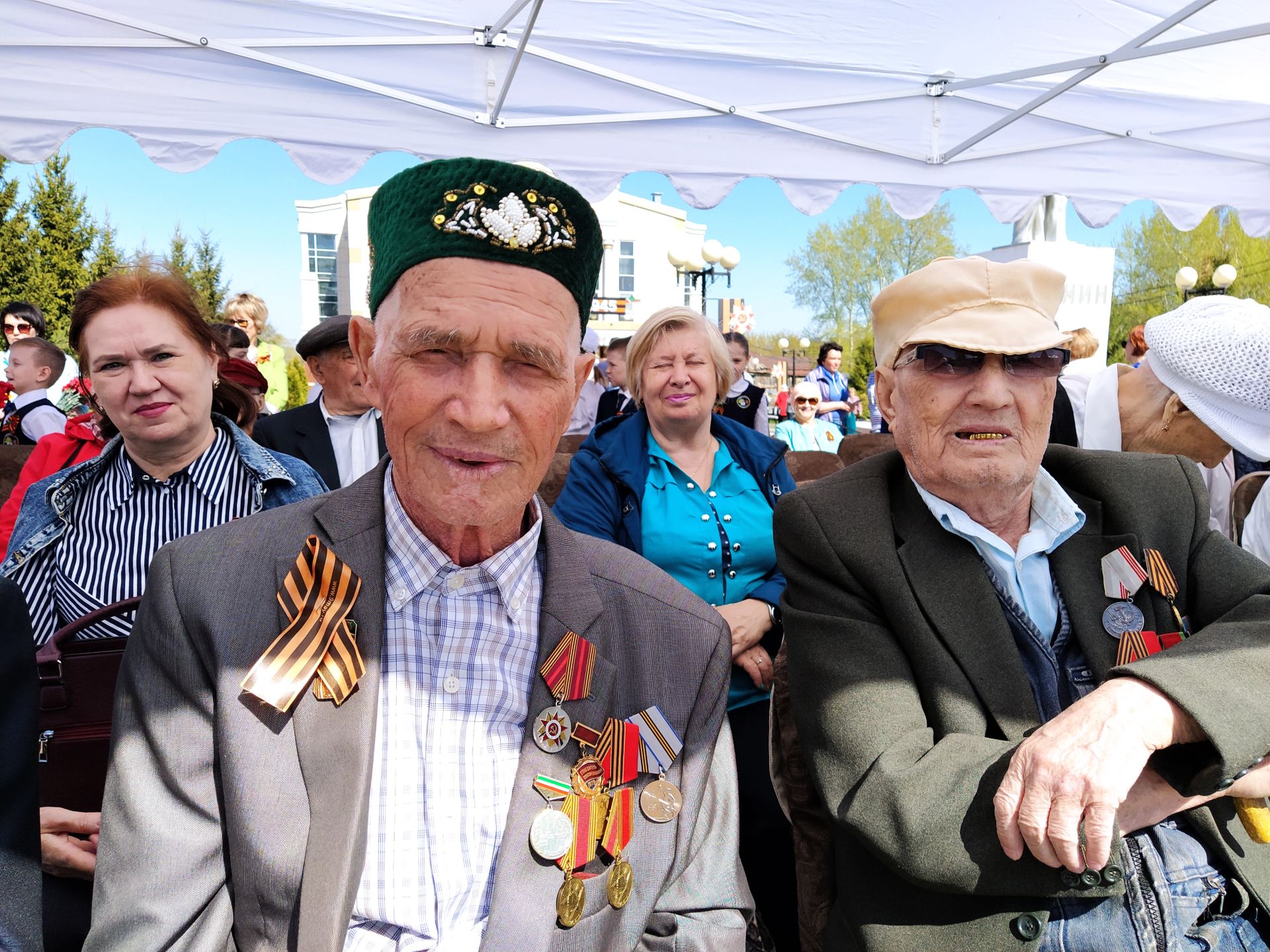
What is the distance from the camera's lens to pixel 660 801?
1.49m

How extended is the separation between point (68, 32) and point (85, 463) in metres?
2.77

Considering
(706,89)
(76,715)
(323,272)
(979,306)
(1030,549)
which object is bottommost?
(76,715)

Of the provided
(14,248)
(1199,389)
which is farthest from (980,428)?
(14,248)

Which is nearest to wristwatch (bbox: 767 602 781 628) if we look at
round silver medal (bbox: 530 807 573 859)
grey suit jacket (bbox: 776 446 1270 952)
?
grey suit jacket (bbox: 776 446 1270 952)

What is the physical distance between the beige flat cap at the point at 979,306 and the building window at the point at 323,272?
51174 mm

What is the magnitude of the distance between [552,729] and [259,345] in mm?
6495

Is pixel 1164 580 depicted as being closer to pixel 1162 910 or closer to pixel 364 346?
pixel 1162 910

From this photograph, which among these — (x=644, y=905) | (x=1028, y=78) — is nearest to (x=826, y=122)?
(x=1028, y=78)

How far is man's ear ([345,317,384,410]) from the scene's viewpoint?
155cm

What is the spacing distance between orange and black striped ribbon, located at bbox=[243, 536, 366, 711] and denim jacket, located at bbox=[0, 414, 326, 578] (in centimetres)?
76

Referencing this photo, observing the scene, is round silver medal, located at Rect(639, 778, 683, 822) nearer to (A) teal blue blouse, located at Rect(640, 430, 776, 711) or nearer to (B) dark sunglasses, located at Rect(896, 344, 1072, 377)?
(B) dark sunglasses, located at Rect(896, 344, 1072, 377)

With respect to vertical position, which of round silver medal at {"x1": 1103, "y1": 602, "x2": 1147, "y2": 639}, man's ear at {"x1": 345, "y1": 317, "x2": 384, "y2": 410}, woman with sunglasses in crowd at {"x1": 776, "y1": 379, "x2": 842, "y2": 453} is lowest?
woman with sunglasses in crowd at {"x1": 776, "y1": 379, "x2": 842, "y2": 453}

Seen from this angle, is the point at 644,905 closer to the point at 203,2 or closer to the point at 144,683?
the point at 144,683

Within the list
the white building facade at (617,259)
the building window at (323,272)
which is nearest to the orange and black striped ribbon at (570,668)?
the white building facade at (617,259)
